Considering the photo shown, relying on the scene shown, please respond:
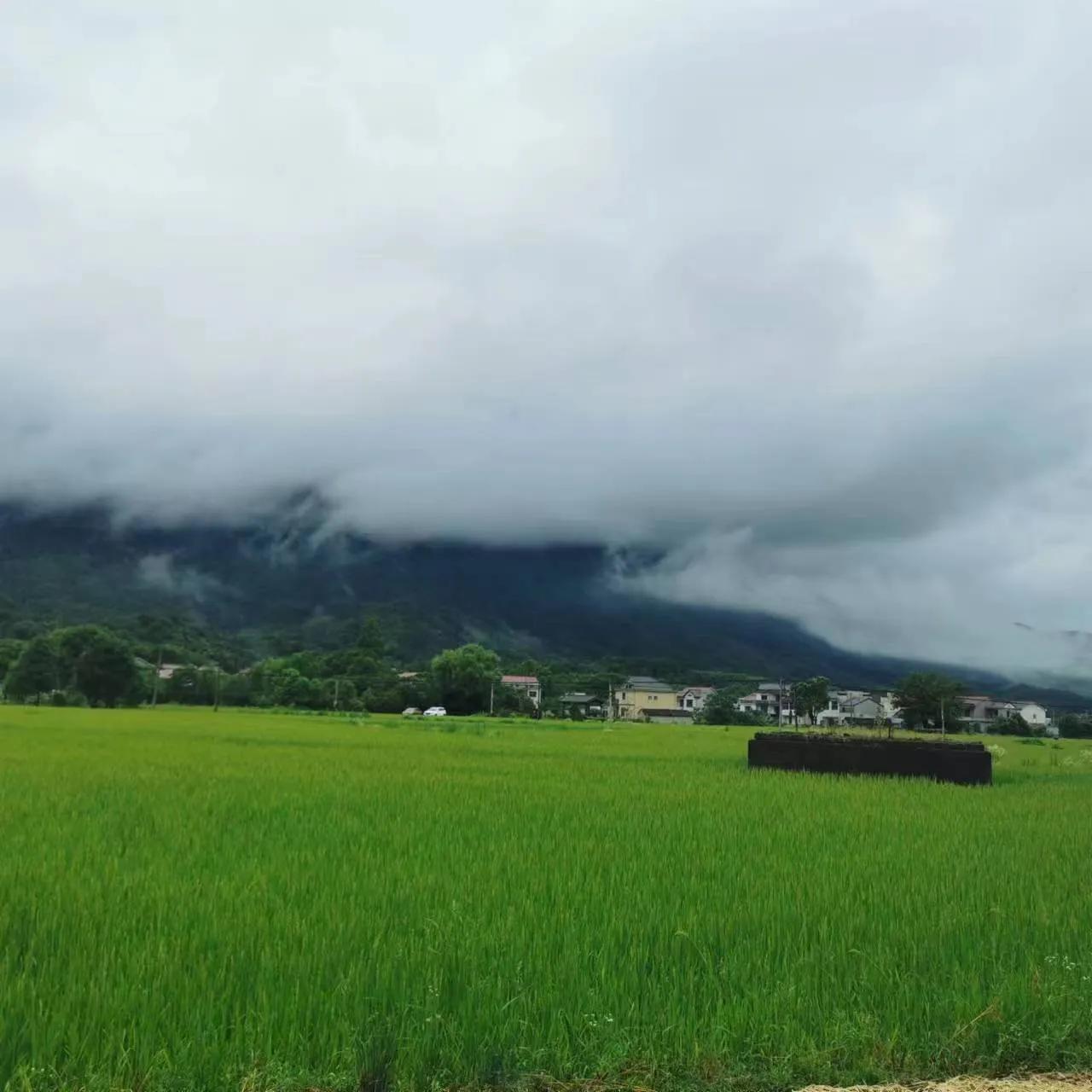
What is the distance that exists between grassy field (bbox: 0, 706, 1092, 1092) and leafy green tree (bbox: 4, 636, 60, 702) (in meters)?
65.1

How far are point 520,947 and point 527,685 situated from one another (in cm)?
8571

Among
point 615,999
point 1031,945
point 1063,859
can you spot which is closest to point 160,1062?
point 615,999

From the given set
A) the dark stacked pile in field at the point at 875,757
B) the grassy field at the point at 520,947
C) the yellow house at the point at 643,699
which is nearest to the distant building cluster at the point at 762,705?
the yellow house at the point at 643,699

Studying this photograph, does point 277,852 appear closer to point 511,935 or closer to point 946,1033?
point 511,935

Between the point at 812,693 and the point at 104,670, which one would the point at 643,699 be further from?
the point at 104,670

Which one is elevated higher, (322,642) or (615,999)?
(322,642)

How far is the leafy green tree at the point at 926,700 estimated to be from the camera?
58.2 meters

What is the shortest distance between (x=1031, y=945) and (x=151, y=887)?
523 cm

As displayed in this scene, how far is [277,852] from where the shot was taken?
6898 millimetres

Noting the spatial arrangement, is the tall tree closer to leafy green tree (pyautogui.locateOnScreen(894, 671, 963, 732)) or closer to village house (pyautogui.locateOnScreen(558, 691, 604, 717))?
village house (pyautogui.locateOnScreen(558, 691, 604, 717))

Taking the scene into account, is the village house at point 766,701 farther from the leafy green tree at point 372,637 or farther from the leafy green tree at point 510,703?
the leafy green tree at point 372,637

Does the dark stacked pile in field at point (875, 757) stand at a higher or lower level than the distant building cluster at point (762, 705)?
lower

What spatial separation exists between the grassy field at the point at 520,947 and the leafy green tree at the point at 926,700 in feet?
173

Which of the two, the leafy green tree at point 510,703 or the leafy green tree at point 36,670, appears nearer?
the leafy green tree at point 36,670
